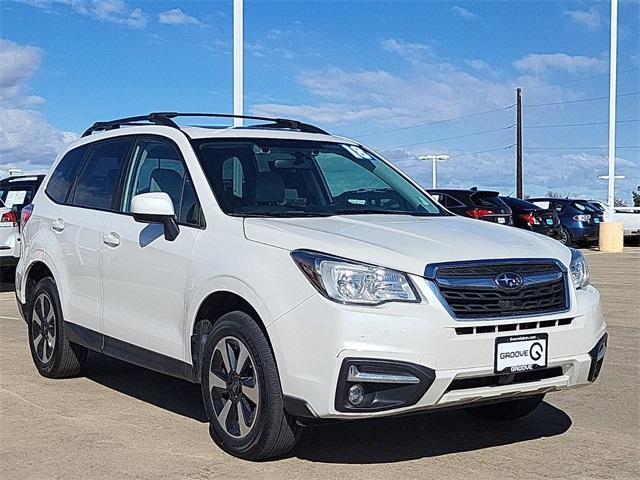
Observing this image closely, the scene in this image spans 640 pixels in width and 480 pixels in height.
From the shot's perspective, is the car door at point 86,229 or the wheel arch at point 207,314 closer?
the wheel arch at point 207,314

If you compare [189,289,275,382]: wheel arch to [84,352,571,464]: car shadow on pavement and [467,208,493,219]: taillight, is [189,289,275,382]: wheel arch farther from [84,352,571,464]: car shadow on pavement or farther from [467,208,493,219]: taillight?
[467,208,493,219]: taillight

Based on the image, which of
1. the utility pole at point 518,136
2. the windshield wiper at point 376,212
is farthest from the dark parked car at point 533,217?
the utility pole at point 518,136

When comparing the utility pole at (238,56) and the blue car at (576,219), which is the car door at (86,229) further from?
the blue car at (576,219)

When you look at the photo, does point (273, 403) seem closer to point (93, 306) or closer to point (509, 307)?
point (509, 307)

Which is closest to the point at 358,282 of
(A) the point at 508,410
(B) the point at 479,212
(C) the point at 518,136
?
(A) the point at 508,410

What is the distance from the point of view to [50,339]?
7.04 meters

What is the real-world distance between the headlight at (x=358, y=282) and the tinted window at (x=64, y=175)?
3.28 meters

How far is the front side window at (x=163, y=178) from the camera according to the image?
5.59 meters

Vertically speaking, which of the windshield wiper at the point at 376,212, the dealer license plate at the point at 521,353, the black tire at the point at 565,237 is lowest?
the black tire at the point at 565,237

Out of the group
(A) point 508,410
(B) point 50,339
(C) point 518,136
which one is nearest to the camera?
(A) point 508,410

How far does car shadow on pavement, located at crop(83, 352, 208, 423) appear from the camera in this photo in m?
6.22

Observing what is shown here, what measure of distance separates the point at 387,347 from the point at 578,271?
4.53 ft

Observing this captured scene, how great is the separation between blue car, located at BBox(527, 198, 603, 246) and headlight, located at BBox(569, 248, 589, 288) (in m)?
20.4

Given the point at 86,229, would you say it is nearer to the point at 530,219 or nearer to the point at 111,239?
the point at 111,239
